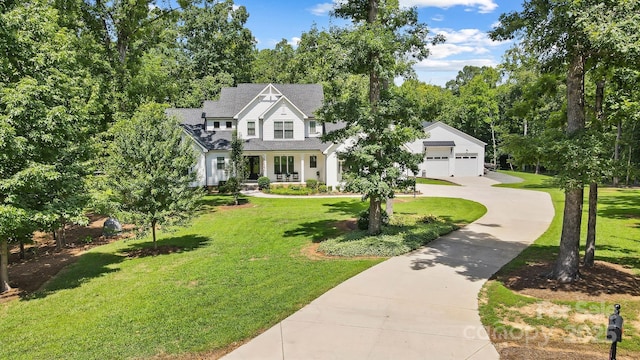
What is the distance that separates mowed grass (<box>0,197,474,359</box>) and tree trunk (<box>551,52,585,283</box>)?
5.04 meters

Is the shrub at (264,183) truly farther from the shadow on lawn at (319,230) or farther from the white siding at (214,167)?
the shadow on lawn at (319,230)

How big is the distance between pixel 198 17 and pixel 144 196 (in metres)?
46.3

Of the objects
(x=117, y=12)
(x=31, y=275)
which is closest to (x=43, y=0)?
(x=117, y=12)

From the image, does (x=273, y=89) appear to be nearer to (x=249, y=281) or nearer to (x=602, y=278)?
(x=249, y=281)

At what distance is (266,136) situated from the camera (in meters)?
34.5

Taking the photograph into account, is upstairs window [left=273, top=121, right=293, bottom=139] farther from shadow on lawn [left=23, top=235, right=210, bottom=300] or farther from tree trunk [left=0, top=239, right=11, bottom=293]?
tree trunk [left=0, top=239, right=11, bottom=293]

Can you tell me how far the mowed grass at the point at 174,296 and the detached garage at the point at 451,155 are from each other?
27.5 meters

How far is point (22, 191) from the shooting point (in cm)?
1073

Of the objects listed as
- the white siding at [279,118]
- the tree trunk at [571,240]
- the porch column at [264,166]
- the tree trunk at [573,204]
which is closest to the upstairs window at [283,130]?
the white siding at [279,118]

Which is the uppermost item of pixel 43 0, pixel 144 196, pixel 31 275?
pixel 43 0

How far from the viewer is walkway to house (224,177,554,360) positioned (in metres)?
7.12

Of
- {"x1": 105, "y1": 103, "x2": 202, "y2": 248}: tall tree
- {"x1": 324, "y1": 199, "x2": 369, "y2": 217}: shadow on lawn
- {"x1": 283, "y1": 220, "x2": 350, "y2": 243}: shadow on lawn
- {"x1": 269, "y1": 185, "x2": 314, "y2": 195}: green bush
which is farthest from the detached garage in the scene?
{"x1": 105, "y1": 103, "x2": 202, "y2": 248}: tall tree

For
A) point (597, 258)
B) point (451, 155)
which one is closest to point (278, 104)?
point (451, 155)

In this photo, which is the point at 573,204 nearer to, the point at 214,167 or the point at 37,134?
the point at 37,134
